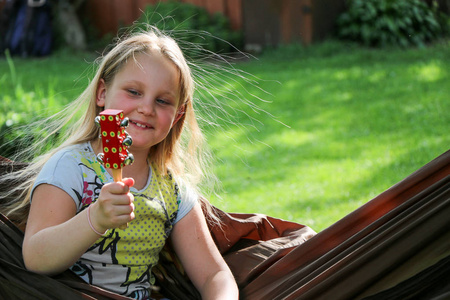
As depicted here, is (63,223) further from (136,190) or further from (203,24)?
(203,24)

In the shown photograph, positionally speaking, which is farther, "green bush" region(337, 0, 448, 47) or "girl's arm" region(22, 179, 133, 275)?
"green bush" region(337, 0, 448, 47)

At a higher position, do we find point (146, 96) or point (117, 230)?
point (146, 96)

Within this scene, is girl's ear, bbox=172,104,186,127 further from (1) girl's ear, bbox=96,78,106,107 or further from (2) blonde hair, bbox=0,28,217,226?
(1) girl's ear, bbox=96,78,106,107

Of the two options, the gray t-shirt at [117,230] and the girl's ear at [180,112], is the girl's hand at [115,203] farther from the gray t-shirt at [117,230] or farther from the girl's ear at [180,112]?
the girl's ear at [180,112]

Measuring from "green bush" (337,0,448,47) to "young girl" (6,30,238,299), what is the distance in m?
7.28

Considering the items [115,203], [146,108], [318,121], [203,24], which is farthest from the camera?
[203,24]

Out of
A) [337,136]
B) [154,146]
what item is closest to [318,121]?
[337,136]

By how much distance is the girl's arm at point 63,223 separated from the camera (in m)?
1.66

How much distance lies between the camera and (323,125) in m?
6.15

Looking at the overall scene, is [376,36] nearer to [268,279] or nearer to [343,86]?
[343,86]

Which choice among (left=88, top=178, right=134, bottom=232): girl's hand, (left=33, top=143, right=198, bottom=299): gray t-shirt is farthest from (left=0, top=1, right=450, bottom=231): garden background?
(left=88, top=178, right=134, bottom=232): girl's hand

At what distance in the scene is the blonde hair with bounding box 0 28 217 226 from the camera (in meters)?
2.19

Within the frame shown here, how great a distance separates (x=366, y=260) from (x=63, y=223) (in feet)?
2.64

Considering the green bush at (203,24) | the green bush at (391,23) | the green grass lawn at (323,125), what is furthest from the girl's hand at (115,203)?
the green bush at (203,24)
